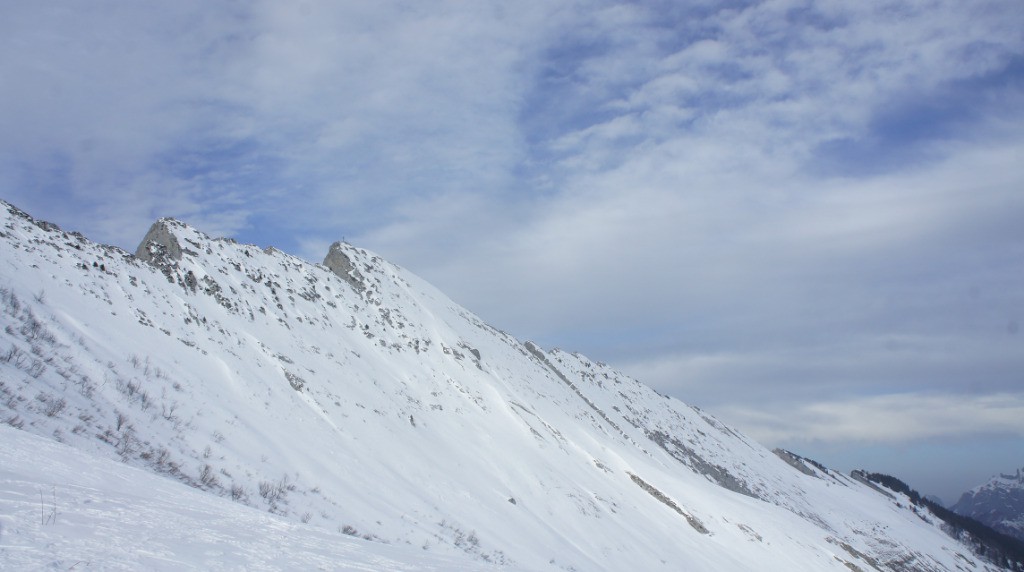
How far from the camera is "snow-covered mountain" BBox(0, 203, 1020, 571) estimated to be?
34.1 feet

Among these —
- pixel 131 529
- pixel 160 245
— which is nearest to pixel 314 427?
pixel 160 245

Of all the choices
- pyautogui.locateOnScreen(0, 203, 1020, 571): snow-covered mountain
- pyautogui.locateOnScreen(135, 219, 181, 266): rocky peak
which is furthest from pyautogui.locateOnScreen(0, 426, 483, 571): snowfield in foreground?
pyautogui.locateOnScreen(135, 219, 181, 266): rocky peak

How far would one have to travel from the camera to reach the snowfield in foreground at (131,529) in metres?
6.01

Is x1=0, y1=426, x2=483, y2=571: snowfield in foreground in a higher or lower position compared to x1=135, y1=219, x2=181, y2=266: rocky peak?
lower

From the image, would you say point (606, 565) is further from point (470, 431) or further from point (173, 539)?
point (173, 539)

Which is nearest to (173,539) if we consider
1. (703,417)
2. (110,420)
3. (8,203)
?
(110,420)

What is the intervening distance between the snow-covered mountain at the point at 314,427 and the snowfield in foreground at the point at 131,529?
0.17ft

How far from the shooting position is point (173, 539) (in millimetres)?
7062

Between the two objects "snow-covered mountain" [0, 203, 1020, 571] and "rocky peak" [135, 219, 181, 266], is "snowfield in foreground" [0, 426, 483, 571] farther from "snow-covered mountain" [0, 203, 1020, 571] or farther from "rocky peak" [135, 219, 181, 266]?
"rocky peak" [135, 219, 181, 266]

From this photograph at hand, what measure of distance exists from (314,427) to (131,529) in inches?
714

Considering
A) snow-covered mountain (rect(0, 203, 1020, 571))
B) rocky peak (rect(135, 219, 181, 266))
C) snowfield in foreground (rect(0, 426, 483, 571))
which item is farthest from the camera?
rocky peak (rect(135, 219, 181, 266))

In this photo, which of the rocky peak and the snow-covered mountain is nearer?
the snow-covered mountain

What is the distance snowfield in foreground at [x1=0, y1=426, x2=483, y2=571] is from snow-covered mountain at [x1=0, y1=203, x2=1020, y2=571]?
2.0 inches

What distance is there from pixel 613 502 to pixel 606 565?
9259 millimetres
